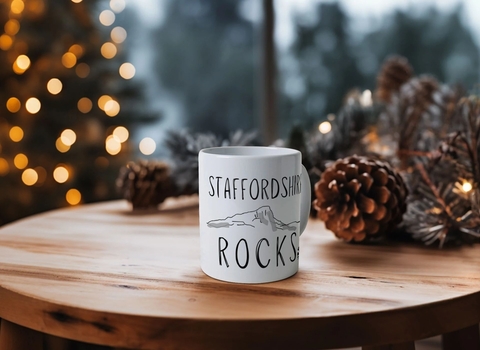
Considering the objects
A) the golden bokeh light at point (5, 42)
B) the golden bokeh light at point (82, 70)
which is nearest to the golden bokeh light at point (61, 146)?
the golden bokeh light at point (82, 70)

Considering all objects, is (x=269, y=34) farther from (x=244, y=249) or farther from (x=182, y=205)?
(x=244, y=249)

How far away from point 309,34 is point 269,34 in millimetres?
201

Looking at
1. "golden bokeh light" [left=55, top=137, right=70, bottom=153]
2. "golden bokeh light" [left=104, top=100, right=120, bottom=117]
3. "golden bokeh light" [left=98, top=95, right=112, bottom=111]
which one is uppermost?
"golden bokeh light" [left=98, top=95, right=112, bottom=111]

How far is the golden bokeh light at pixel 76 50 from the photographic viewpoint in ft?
6.46

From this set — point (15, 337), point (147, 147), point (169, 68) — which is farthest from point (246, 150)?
point (169, 68)

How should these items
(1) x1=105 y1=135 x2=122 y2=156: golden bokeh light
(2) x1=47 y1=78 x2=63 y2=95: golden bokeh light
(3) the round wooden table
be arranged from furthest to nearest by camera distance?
(1) x1=105 y1=135 x2=122 y2=156: golden bokeh light, (2) x1=47 y1=78 x2=63 y2=95: golden bokeh light, (3) the round wooden table

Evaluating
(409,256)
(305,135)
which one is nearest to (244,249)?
(409,256)

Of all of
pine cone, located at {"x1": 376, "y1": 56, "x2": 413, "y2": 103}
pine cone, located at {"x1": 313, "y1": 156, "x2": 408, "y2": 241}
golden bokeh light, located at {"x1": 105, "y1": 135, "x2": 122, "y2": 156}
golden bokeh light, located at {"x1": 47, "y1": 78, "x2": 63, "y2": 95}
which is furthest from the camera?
golden bokeh light, located at {"x1": 105, "y1": 135, "x2": 122, "y2": 156}

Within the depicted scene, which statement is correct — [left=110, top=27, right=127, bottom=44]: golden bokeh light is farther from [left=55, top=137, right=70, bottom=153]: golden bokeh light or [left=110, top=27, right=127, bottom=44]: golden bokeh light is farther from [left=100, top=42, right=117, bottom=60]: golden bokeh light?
[left=55, top=137, right=70, bottom=153]: golden bokeh light

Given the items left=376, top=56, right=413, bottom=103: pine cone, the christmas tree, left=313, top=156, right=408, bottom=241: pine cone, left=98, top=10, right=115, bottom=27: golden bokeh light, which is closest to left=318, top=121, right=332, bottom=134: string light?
left=313, top=156, right=408, bottom=241: pine cone

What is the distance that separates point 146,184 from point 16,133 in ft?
3.88

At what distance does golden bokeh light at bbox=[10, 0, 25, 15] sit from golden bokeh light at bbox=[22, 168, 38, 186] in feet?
1.93

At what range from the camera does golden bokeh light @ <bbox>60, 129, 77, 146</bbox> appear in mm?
1952

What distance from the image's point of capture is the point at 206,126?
254 centimetres
